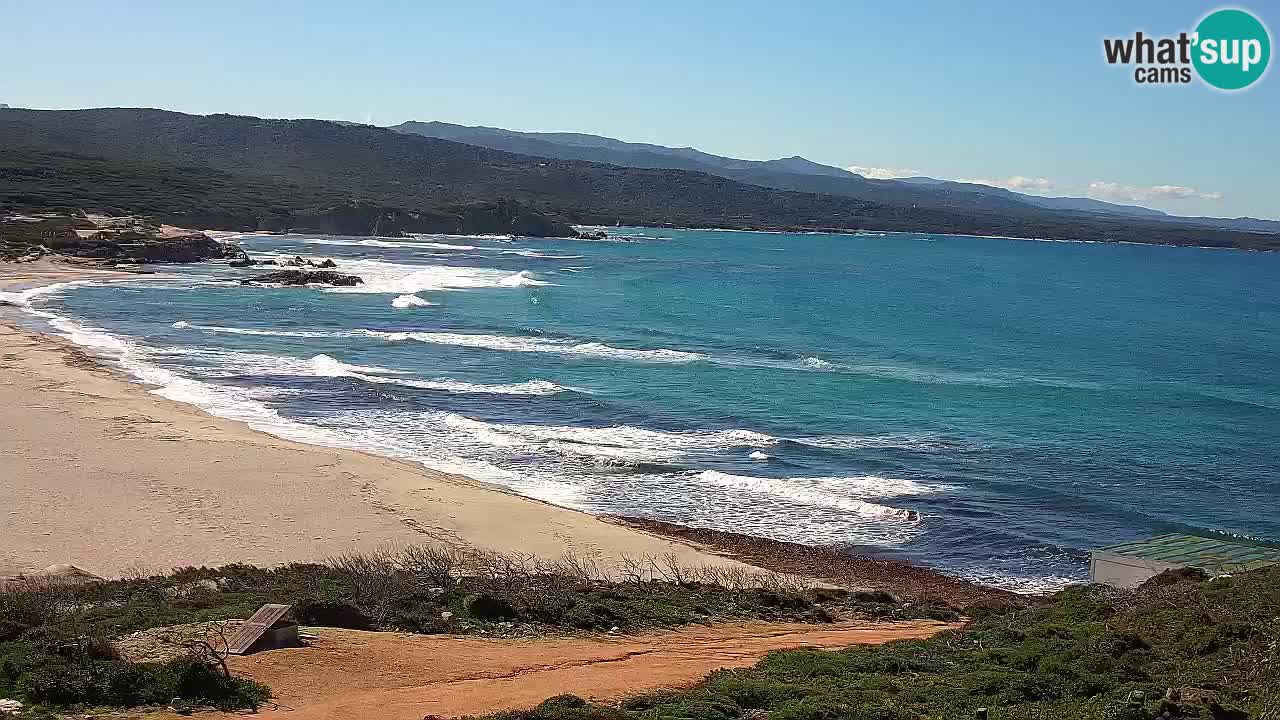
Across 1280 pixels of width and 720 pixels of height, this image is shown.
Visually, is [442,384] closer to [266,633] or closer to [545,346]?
[545,346]

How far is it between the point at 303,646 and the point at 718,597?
23.1ft

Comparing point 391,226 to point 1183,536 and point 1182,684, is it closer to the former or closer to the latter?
point 1183,536

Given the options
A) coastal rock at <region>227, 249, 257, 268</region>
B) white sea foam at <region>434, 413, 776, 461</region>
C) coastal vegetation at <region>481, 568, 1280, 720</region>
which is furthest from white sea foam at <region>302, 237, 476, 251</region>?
coastal vegetation at <region>481, 568, 1280, 720</region>

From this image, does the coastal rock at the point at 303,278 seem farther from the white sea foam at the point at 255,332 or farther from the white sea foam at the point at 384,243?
the white sea foam at the point at 384,243

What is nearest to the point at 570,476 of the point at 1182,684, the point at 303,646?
the point at 303,646

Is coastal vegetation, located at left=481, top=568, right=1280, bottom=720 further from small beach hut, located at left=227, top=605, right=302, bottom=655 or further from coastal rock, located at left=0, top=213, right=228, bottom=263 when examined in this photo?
coastal rock, located at left=0, top=213, right=228, bottom=263

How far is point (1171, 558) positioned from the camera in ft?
70.4

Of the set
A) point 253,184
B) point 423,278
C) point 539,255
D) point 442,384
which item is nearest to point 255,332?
point 442,384

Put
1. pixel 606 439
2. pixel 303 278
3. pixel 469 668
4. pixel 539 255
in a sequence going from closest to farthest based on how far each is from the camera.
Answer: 1. pixel 469 668
2. pixel 606 439
3. pixel 303 278
4. pixel 539 255

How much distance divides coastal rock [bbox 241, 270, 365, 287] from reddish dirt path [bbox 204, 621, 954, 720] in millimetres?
60873

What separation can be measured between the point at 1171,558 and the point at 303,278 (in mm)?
61393

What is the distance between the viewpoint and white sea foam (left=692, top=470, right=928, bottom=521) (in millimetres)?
26359

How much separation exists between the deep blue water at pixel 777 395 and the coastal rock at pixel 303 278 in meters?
1.62

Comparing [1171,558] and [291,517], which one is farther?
[291,517]
